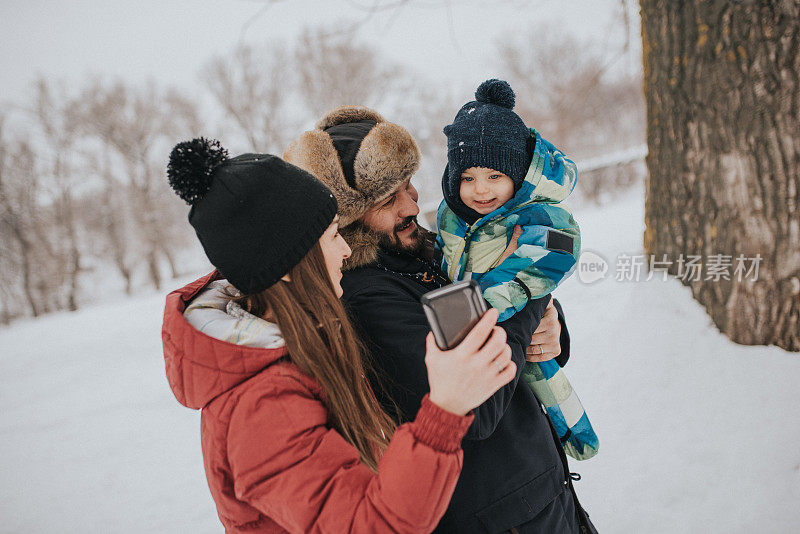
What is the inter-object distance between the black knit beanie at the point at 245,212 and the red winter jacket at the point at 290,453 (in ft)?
0.59

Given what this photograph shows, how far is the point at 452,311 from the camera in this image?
36.5 inches

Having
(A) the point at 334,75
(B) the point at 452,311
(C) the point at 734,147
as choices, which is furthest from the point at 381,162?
(A) the point at 334,75

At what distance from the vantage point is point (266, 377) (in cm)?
96

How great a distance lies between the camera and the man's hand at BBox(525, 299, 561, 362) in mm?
1726

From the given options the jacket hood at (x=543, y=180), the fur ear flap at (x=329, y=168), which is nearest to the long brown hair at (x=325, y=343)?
the fur ear flap at (x=329, y=168)

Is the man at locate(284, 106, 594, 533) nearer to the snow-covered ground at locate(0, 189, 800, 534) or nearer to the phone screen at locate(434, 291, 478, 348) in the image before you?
the phone screen at locate(434, 291, 478, 348)

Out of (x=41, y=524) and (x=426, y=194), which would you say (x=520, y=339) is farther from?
(x=426, y=194)

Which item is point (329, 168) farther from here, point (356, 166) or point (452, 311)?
point (452, 311)

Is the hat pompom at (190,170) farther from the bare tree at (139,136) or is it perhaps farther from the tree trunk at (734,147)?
the bare tree at (139,136)

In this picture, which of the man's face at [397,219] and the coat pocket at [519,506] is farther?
the man's face at [397,219]

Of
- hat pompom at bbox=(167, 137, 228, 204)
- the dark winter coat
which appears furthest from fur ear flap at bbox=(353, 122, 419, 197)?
hat pompom at bbox=(167, 137, 228, 204)

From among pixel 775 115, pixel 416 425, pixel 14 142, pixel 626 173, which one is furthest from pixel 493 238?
pixel 14 142

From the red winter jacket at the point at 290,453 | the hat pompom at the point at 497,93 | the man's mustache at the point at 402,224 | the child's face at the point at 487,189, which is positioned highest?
the hat pompom at the point at 497,93

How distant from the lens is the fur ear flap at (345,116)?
1766 mm
